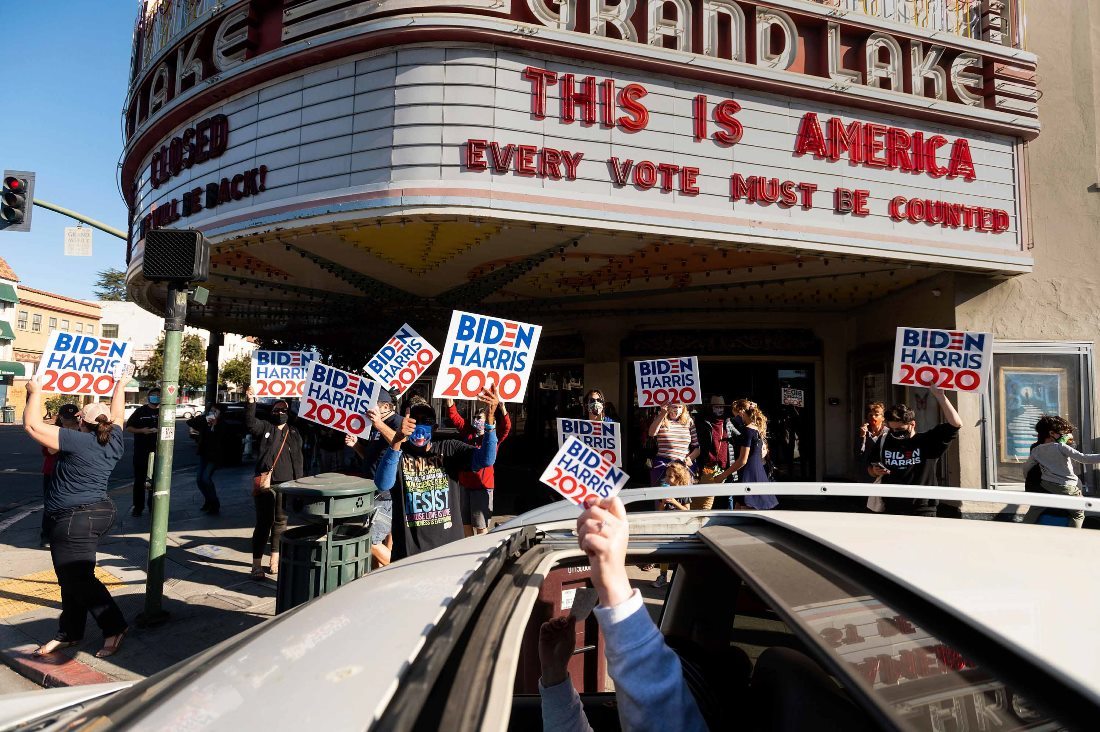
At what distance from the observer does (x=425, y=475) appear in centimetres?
478

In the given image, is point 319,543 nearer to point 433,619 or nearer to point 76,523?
point 76,523

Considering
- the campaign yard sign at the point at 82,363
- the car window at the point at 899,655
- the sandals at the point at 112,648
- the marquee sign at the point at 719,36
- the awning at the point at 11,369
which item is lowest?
the sandals at the point at 112,648

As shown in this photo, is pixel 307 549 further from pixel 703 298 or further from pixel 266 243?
pixel 703 298

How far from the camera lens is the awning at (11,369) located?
1677 inches

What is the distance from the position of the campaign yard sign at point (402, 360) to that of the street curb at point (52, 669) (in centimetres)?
308

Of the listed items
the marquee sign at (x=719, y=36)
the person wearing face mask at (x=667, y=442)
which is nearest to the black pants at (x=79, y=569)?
the person wearing face mask at (x=667, y=442)

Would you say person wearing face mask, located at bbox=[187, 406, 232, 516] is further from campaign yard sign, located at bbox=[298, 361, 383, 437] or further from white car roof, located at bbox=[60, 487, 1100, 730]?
white car roof, located at bbox=[60, 487, 1100, 730]

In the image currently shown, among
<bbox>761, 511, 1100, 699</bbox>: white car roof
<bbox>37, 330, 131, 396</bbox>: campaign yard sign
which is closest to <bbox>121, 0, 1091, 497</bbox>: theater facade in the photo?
<bbox>37, 330, 131, 396</bbox>: campaign yard sign

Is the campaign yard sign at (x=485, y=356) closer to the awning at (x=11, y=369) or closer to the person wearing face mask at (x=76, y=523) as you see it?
the person wearing face mask at (x=76, y=523)

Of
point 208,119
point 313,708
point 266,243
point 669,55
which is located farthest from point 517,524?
point 208,119

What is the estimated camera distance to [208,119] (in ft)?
28.5

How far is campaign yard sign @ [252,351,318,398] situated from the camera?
7.18 m

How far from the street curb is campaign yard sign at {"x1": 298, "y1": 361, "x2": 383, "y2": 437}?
2.60 metres

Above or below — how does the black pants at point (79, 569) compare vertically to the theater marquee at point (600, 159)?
below
